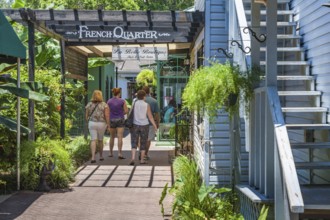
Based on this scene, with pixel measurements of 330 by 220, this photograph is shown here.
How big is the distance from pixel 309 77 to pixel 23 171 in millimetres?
4844

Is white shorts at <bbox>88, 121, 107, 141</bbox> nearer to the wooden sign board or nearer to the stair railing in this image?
the wooden sign board

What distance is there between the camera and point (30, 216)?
23.9ft

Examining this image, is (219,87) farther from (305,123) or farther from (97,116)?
(97,116)

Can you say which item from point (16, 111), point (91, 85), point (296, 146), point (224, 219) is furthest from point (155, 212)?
point (91, 85)

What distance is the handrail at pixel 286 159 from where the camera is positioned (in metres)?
4.11

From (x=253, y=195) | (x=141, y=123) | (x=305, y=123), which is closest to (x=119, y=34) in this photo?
(x=141, y=123)

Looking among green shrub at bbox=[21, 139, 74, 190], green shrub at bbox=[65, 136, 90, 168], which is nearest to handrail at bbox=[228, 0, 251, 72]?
green shrub at bbox=[21, 139, 74, 190]

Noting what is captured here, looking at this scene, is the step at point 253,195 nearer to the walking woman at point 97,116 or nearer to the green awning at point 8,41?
the green awning at point 8,41

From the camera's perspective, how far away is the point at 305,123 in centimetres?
773

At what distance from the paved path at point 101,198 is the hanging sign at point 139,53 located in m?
2.51

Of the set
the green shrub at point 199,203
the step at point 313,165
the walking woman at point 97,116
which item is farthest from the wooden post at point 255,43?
the walking woman at point 97,116

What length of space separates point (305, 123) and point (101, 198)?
333 centimetres

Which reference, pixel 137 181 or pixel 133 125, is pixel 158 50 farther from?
pixel 137 181

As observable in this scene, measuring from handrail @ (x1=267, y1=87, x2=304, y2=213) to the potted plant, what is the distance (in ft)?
2.83
